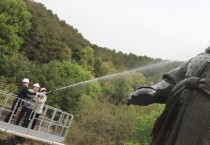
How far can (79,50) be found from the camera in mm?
91750

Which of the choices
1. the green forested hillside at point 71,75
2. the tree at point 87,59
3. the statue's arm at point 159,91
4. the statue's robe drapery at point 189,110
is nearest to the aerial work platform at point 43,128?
the statue's arm at point 159,91

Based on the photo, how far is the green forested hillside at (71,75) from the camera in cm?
5481

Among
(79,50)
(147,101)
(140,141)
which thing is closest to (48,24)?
(79,50)

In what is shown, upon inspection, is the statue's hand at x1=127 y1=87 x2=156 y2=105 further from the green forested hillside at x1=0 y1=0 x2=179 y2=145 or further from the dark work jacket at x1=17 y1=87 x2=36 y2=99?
the green forested hillside at x1=0 y1=0 x2=179 y2=145

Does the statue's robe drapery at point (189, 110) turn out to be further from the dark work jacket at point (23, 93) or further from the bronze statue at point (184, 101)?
the dark work jacket at point (23, 93)

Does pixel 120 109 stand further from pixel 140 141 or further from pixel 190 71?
pixel 190 71

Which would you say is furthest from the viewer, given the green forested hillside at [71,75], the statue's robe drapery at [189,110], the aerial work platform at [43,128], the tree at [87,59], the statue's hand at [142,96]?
the tree at [87,59]

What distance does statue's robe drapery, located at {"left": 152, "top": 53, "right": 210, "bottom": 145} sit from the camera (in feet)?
19.8

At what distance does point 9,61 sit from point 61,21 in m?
42.0

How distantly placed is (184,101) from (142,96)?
565 millimetres

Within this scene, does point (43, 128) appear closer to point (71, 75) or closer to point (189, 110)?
point (189, 110)

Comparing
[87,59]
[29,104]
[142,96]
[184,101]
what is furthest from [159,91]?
[87,59]

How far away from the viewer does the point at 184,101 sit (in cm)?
624

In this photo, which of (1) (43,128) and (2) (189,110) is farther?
(1) (43,128)
